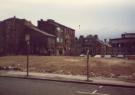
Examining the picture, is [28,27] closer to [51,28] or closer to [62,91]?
[51,28]

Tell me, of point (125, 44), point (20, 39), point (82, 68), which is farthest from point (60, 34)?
point (82, 68)

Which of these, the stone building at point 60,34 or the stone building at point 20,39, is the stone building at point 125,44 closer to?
the stone building at point 60,34

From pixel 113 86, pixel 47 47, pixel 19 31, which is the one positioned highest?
pixel 19 31

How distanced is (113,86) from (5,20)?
195 feet

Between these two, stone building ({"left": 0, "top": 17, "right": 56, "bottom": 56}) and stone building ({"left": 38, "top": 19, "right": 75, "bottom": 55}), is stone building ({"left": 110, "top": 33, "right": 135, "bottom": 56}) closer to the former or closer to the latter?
stone building ({"left": 38, "top": 19, "right": 75, "bottom": 55})

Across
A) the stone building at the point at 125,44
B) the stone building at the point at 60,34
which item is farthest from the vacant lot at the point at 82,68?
the stone building at the point at 125,44

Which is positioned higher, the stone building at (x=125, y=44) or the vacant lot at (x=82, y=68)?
the stone building at (x=125, y=44)

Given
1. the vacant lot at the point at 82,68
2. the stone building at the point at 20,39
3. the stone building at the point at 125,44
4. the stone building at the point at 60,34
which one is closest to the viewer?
the vacant lot at the point at 82,68

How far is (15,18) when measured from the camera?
70.8m

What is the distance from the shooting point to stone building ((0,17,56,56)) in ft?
224

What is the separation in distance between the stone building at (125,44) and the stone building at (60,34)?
19.6 m

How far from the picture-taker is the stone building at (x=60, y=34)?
77250mm

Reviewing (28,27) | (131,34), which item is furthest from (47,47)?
(131,34)

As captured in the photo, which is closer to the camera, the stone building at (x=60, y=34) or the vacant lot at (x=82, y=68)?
the vacant lot at (x=82, y=68)
